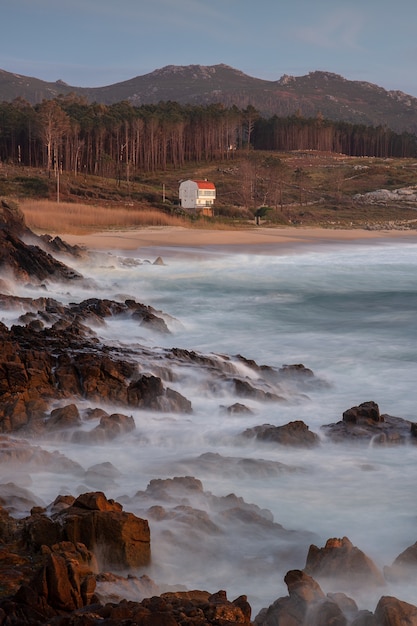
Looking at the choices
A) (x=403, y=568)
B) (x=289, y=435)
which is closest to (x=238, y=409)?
(x=289, y=435)

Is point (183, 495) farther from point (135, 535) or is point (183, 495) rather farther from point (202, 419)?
point (202, 419)

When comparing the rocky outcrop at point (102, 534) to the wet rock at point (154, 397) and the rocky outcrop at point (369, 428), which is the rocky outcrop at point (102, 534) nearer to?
the rocky outcrop at point (369, 428)

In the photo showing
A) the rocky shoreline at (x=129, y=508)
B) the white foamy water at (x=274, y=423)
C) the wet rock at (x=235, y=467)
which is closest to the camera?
the rocky shoreline at (x=129, y=508)

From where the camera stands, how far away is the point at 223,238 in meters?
46.1

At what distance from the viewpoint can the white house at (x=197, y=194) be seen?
2771 inches

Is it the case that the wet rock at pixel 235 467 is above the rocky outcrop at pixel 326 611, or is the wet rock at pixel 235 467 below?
below

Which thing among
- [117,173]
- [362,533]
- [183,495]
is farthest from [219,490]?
[117,173]

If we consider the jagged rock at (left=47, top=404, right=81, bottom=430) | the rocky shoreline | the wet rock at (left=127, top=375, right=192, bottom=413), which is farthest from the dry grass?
the jagged rock at (left=47, top=404, right=81, bottom=430)

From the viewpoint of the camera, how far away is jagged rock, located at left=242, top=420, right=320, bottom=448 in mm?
9914

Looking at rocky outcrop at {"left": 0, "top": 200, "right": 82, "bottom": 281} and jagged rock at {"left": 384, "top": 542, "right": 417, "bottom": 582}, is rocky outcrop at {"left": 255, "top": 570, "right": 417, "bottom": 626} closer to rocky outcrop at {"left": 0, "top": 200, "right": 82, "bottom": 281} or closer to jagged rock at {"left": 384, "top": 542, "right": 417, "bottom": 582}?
jagged rock at {"left": 384, "top": 542, "right": 417, "bottom": 582}

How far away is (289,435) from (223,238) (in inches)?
1439

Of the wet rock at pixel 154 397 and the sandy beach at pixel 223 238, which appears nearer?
the wet rock at pixel 154 397

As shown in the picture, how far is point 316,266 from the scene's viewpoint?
36031 mm

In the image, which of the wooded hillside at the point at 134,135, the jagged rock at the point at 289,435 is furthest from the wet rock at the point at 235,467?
the wooded hillside at the point at 134,135
